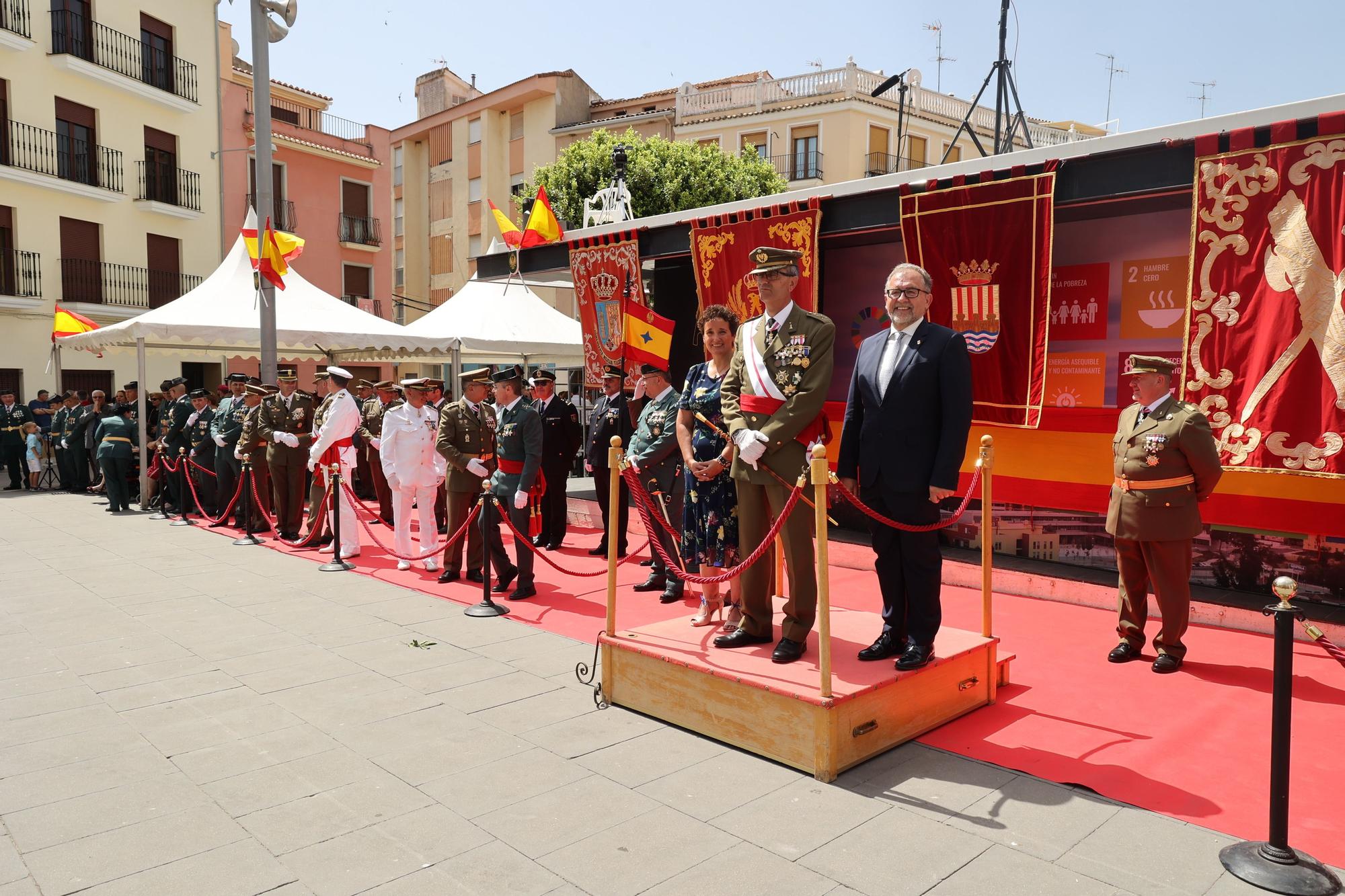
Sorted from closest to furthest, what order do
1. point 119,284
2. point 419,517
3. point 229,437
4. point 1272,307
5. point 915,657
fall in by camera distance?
point 915,657, point 1272,307, point 419,517, point 229,437, point 119,284

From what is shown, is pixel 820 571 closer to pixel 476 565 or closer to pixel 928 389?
pixel 928 389

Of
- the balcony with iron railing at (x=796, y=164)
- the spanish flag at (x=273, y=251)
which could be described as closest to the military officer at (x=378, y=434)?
the spanish flag at (x=273, y=251)

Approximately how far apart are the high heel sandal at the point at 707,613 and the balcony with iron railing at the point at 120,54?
2492cm

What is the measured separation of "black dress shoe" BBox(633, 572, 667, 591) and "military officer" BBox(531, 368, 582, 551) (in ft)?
7.61

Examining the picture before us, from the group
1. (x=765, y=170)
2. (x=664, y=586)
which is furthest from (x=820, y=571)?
(x=765, y=170)

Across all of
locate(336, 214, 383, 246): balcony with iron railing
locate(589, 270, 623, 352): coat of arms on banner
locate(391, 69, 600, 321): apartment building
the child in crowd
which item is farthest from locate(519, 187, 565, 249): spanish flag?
locate(336, 214, 383, 246): balcony with iron railing

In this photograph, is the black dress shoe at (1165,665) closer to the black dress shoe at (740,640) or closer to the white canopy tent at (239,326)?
the black dress shoe at (740,640)

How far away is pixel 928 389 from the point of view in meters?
4.58

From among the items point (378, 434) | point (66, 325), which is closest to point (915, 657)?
point (378, 434)

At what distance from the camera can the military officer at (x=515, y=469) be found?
769cm

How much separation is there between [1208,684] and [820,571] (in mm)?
2949

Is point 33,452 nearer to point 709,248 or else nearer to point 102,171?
point 102,171

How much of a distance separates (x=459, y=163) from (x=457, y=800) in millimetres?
39018

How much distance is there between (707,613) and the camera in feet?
18.7
